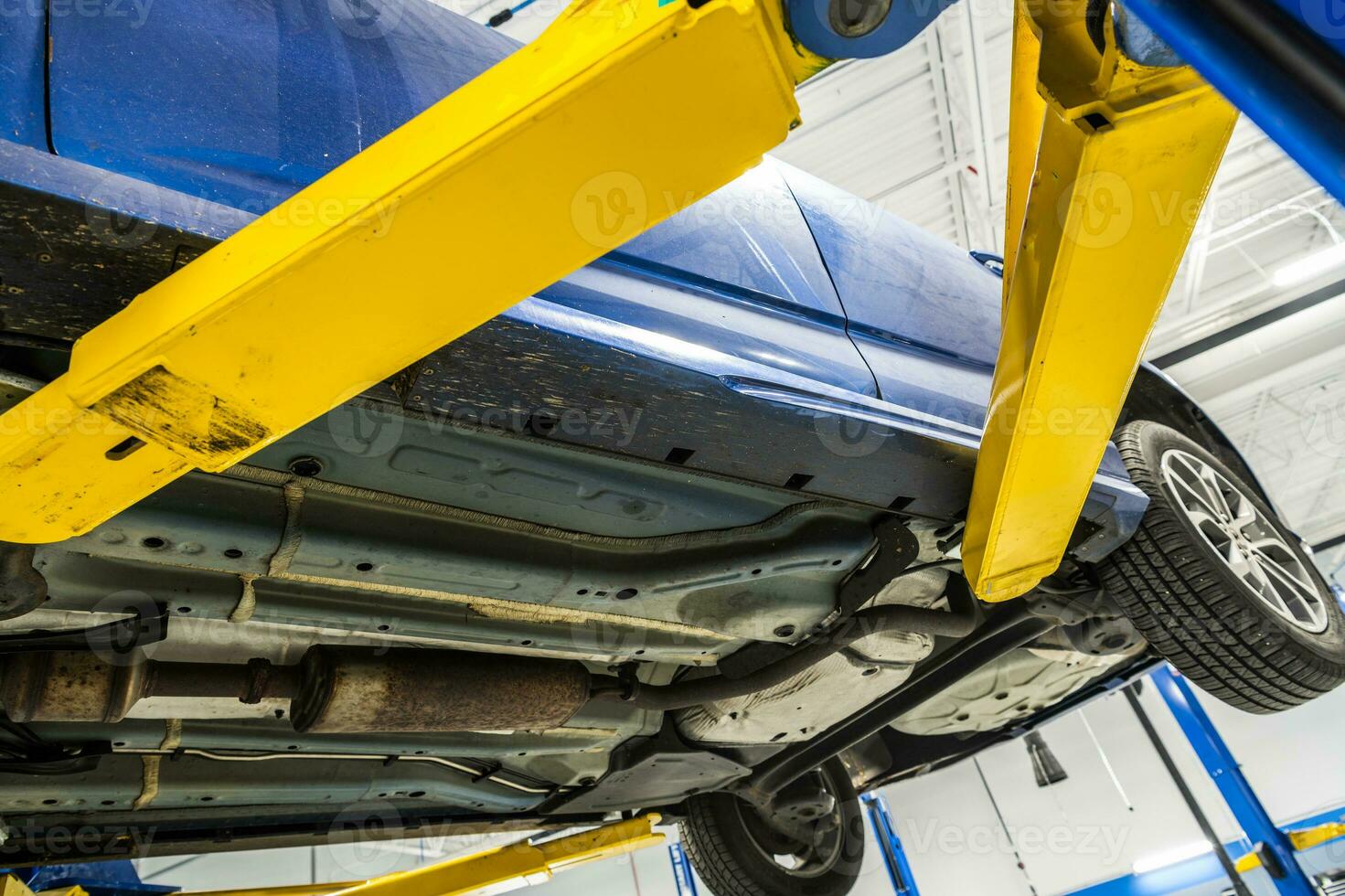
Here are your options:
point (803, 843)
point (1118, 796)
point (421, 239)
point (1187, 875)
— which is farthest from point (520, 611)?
point (1118, 796)

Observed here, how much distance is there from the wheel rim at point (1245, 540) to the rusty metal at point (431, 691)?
148cm

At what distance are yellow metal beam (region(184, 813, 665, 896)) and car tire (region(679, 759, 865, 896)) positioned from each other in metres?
0.17

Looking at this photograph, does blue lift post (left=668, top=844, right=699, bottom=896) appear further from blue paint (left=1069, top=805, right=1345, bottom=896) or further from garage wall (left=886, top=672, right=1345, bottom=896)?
garage wall (left=886, top=672, right=1345, bottom=896)

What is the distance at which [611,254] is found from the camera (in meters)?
1.76

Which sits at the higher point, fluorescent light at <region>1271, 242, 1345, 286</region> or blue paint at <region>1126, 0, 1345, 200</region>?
fluorescent light at <region>1271, 242, 1345, 286</region>

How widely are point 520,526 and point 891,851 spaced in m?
3.98

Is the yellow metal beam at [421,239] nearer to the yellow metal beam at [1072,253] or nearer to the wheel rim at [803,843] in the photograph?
the yellow metal beam at [1072,253]

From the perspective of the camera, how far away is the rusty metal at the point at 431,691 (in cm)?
201

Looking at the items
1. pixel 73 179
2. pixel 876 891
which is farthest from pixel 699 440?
pixel 876 891

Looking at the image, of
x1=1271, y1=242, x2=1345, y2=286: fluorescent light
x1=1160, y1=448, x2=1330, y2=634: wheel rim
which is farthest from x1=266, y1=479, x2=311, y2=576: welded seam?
x1=1271, y1=242, x2=1345, y2=286: fluorescent light

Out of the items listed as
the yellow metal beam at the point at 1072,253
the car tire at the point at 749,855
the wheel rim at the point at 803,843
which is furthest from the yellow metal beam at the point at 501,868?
the yellow metal beam at the point at 1072,253

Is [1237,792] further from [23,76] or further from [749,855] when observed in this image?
[23,76]

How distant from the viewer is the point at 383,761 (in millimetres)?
2549

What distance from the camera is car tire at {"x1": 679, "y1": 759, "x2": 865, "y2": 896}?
3.36 metres
